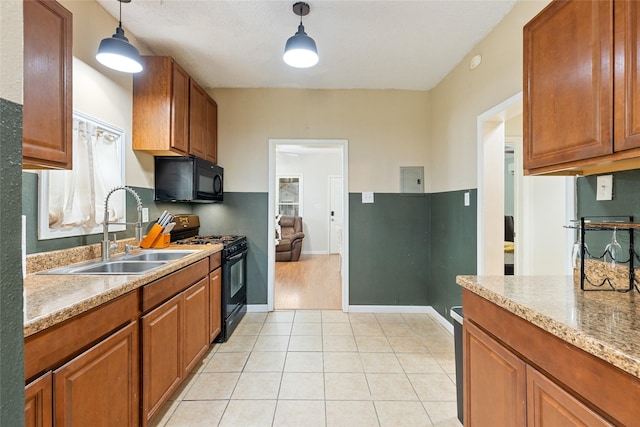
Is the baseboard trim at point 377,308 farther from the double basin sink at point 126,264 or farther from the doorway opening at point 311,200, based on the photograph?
the doorway opening at point 311,200

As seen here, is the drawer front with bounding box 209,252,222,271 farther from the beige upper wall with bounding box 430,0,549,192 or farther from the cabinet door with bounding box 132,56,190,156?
the beige upper wall with bounding box 430,0,549,192

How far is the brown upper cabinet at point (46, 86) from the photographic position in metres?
1.22

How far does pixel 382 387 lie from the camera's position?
82.4 inches

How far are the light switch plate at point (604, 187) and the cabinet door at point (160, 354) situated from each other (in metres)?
2.34

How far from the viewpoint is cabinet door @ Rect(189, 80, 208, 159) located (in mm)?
2832

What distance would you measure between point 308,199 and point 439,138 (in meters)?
4.90

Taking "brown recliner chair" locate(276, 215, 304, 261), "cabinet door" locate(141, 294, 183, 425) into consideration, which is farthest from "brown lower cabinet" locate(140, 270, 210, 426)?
"brown recliner chair" locate(276, 215, 304, 261)

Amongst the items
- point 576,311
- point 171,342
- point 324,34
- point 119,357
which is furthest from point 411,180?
point 119,357

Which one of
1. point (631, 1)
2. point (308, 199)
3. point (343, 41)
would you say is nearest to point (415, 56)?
point (343, 41)

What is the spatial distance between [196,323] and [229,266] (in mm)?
728

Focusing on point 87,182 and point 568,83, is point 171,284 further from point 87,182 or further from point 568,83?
point 568,83

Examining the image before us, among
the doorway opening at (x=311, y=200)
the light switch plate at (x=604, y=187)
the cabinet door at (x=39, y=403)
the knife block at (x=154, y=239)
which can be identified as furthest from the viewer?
the doorway opening at (x=311, y=200)

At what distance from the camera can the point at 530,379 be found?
1.01m

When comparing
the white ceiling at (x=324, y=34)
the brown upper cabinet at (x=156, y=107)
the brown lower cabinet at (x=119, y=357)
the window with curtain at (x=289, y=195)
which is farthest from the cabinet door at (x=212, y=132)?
the window with curtain at (x=289, y=195)
